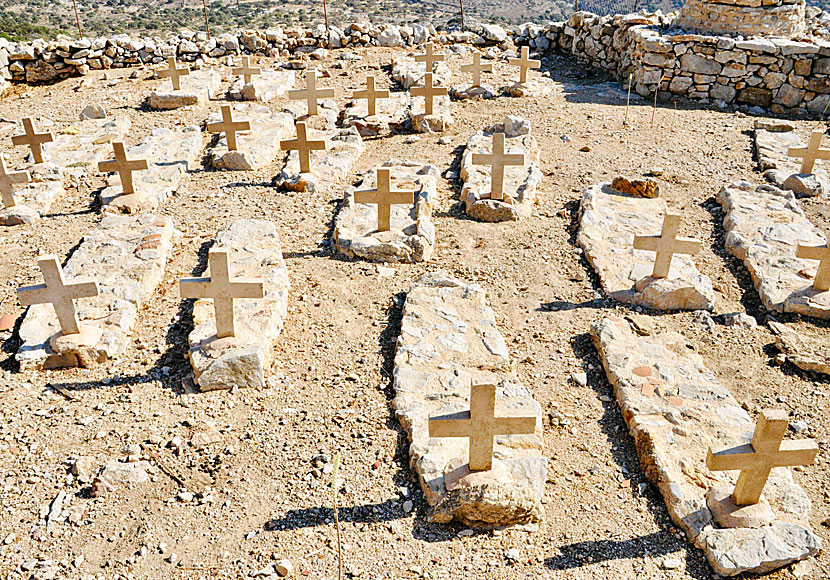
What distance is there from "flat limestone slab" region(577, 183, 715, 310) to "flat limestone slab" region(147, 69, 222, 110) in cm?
833

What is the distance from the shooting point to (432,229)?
7.93 meters

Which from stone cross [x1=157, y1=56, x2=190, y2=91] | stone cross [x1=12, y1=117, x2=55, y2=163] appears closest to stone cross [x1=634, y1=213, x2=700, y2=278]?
stone cross [x1=12, y1=117, x2=55, y2=163]

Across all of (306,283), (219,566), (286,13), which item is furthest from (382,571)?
(286,13)

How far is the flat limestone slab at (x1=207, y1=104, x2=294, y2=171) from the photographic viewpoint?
9.95m

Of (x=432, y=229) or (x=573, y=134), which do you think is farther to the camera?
(x=573, y=134)

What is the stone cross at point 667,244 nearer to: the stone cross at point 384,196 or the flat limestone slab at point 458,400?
the flat limestone slab at point 458,400

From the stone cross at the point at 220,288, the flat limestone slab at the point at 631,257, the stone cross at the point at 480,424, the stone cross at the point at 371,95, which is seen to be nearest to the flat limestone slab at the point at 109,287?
the stone cross at the point at 220,288

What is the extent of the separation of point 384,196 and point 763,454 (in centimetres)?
494

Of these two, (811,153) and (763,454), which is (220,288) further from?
(811,153)

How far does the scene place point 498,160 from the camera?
8.51m

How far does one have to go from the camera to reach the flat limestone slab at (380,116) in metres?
11.8

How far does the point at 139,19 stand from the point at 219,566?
147 ft

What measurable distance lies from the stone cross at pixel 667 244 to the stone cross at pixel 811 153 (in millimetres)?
4137

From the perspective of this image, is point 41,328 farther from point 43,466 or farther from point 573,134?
point 573,134
